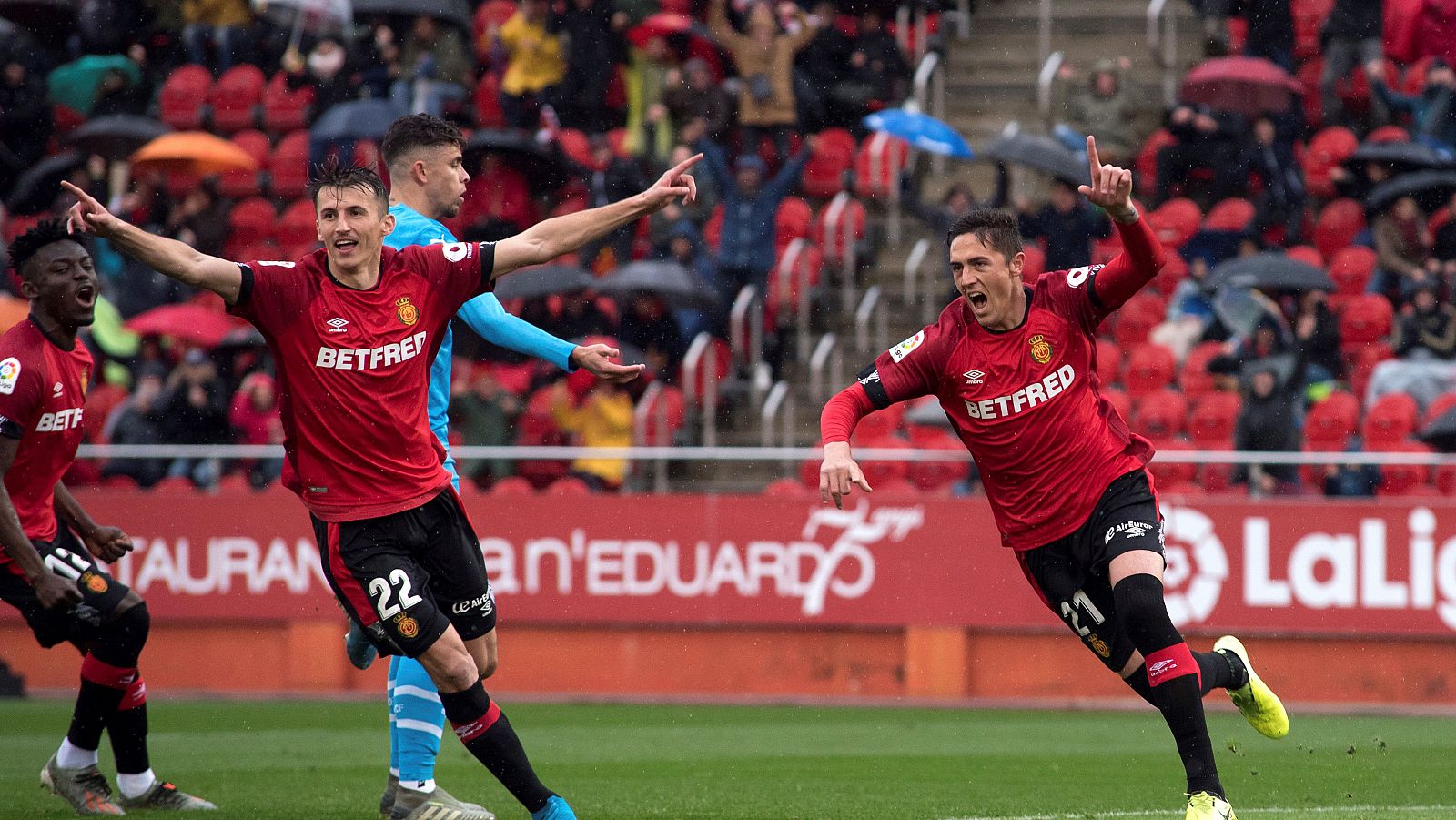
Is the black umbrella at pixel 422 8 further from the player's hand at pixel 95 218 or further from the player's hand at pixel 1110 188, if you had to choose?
the player's hand at pixel 1110 188

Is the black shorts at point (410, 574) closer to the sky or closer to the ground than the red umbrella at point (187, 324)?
closer to the ground

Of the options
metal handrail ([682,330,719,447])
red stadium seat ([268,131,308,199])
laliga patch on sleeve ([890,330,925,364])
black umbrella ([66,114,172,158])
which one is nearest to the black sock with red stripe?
laliga patch on sleeve ([890,330,925,364])

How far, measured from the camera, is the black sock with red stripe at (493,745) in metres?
6.28

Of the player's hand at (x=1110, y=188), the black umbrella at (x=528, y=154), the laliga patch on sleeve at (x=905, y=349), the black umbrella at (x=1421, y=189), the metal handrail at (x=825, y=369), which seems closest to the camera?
the player's hand at (x=1110, y=188)

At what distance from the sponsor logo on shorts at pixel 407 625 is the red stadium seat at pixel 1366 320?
32.8 feet

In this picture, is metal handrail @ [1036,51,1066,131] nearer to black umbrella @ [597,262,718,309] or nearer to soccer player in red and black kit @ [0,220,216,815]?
black umbrella @ [597,262,718,309]

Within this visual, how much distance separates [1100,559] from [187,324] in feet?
35.2

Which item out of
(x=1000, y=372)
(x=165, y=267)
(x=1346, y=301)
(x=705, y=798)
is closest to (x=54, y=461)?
(x=165, y=267)

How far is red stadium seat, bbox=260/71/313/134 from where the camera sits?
19.0m

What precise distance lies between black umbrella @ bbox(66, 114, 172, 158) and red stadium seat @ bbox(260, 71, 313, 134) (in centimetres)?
125

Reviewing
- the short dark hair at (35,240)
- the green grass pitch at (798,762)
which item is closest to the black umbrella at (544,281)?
the green grass pitch at (798,762)

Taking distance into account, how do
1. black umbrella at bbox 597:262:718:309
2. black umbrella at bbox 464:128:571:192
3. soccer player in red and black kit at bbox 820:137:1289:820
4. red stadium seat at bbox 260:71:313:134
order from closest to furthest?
1. soccer player in red and black kit at bbox 820:137:1289:820
2. black umbrella at bbox 597:262:718:309
3. black umbrella at bbox 464:128:571:192
4. red stadium seat at bbox 260:71:313:134

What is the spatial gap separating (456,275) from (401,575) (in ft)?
3.61

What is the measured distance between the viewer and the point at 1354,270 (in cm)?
1498
